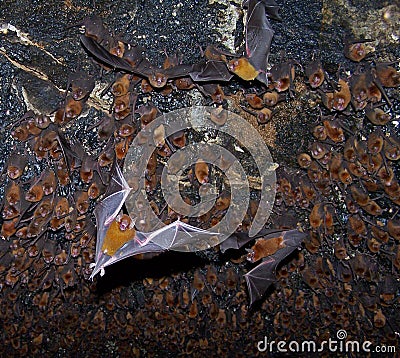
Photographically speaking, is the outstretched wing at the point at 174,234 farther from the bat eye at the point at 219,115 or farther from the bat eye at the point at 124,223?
the bat eye at the point at 219,115

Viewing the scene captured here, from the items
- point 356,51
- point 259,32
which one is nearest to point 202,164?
point 259,32

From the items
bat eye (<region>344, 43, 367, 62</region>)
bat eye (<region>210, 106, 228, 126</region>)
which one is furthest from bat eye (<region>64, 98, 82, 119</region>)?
bat eye (<region>344, 43, 367, 62</region>)

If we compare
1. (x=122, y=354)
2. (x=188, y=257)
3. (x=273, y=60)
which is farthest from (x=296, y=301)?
(x=273, y=60)

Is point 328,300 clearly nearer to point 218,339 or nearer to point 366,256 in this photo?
point 366,256

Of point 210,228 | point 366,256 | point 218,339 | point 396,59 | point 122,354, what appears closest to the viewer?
point 396,59

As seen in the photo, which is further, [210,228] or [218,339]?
[218,339]

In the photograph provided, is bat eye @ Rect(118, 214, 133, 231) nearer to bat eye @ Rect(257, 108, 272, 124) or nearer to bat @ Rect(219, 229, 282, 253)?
bat @ Rect(219, 229, 282, 253)

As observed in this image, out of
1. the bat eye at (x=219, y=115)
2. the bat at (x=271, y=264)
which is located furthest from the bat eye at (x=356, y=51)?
the bat at (x=271, y=264)
